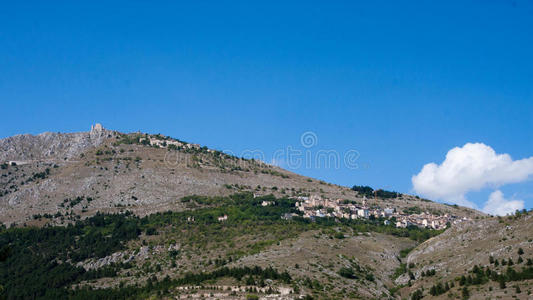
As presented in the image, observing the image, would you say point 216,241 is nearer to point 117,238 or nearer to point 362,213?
point 117,238

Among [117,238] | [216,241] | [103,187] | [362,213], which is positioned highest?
[103,187]

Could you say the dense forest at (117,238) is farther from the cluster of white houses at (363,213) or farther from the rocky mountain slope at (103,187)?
the rocky mountain slope at (103,187)

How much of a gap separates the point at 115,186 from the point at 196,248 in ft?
193

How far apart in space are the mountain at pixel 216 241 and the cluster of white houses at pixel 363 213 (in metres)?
0.83

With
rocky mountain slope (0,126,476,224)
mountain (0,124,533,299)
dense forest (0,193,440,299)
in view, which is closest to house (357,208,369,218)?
mountain (0,124,533,299)

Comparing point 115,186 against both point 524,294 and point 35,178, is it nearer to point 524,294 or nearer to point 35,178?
point 35,178

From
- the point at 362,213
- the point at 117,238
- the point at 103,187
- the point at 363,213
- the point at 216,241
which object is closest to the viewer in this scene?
the point at 216,241

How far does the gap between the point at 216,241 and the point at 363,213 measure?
58317 millimetres

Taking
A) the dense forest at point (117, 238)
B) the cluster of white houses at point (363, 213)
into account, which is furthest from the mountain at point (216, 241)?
the cluster of white houses at point (363, 213)

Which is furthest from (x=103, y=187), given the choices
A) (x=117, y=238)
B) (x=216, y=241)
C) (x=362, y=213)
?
(x=362, y=213)

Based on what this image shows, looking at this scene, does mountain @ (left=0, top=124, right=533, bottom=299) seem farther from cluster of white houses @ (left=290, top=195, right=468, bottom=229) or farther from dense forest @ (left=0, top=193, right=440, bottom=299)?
cluster of white houses @ (left=290, top=195, right=468, bottom=229)

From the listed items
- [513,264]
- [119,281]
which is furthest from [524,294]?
[119,281]

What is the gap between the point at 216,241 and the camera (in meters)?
132

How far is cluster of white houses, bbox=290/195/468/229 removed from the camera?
6540 inches
